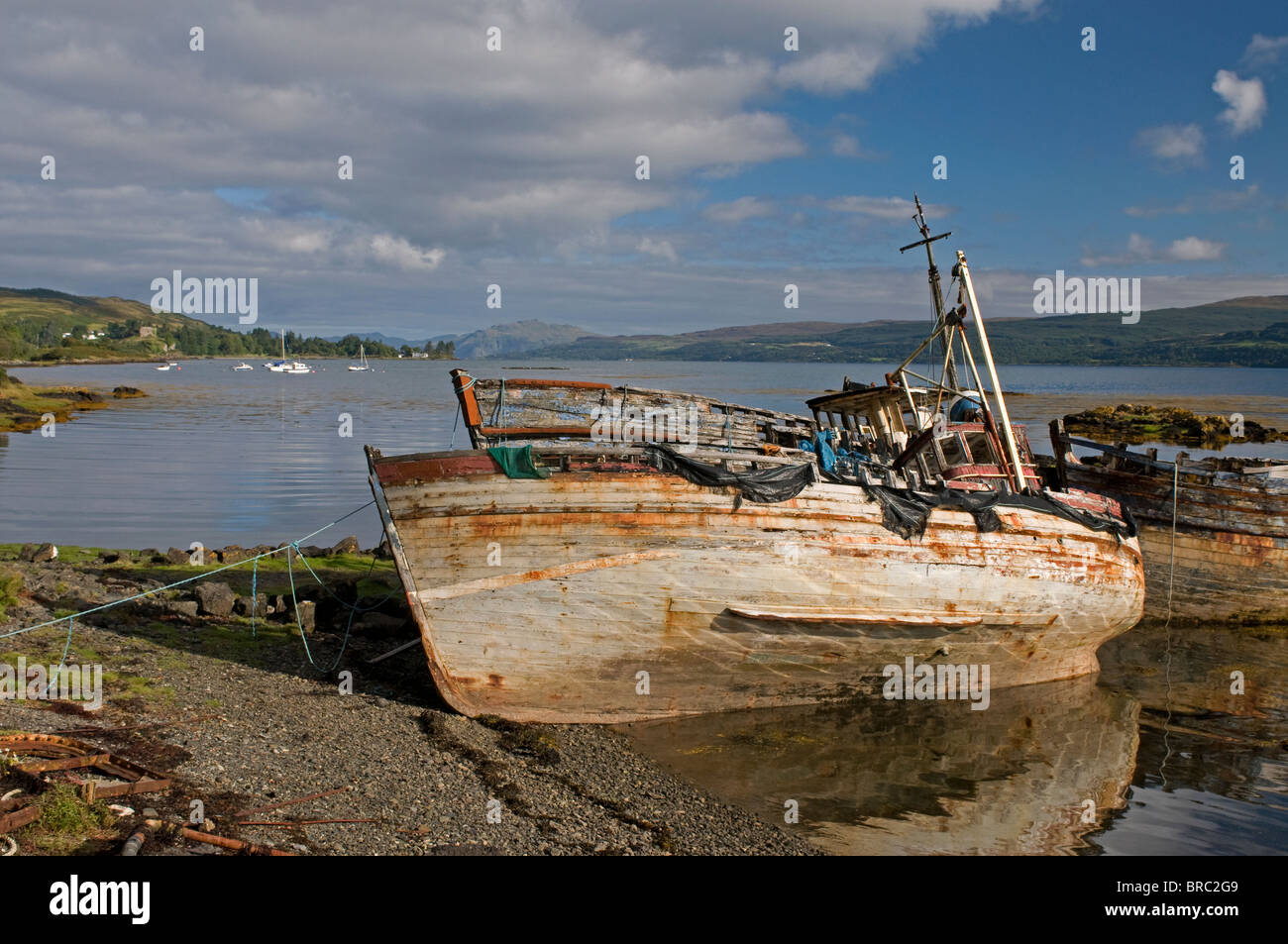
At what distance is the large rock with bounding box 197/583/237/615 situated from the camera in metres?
15.4

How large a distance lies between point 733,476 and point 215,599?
9.22m

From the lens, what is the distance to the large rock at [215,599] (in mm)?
15352

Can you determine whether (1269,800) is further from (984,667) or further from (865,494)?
(865,494)

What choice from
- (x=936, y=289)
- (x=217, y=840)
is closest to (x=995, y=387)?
(x=936, y=289)

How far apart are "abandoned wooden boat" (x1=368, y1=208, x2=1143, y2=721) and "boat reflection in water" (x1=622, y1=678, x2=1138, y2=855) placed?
62 cm

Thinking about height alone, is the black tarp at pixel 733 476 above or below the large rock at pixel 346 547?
above

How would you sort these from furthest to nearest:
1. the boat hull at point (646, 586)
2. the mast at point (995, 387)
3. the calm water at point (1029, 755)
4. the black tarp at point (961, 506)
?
the mast at point (995, 387), the black tarp at point (961, 506), the boat hull at point (646, 586), the calm water at point (1029, 755)

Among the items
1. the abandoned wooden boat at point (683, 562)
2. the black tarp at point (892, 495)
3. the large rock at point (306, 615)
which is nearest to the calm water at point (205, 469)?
the large rock at point (306, 615)

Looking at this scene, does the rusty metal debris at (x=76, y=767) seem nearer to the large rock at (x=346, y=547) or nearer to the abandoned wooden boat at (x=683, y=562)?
the abandoned wooden boat at (x=683, y=562)

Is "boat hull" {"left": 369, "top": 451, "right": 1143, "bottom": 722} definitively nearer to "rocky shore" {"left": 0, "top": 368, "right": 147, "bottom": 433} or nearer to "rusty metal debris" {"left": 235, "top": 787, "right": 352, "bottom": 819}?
"rusty metal debris" {"left": 235, "top": 787, "right": 352, "bottom": 819}

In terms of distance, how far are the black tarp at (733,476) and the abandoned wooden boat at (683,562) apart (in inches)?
1.1

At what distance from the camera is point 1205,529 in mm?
18844

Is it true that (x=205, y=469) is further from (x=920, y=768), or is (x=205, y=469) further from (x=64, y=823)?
(x=920, y=768)
